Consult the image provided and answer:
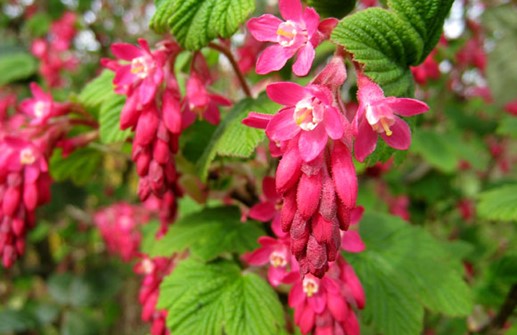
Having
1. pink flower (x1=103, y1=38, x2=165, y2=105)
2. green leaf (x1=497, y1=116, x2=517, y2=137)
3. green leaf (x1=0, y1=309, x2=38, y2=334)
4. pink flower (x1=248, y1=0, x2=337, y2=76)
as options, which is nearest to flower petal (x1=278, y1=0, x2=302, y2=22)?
pink flower (x1=248, y1=0, x2=337, y2=76)

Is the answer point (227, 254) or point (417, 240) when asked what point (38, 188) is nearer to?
point (227, 254)

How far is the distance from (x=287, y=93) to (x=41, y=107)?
95cm

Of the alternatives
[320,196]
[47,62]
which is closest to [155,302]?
[320,196]

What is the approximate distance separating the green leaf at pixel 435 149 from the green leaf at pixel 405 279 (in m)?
1.17

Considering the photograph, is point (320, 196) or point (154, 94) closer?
point (320, 196)

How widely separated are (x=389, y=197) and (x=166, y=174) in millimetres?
2224

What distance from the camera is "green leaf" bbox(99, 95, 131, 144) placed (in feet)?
4.33

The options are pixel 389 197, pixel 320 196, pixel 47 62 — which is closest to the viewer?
pixel 320 196

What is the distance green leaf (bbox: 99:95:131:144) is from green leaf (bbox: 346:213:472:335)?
2.44 feet

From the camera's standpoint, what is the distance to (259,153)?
4.86 ft

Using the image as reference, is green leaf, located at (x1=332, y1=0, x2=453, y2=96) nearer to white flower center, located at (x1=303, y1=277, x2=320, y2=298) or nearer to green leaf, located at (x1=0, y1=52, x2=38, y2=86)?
white flower center, located at (x1=303, y1=277, x2=320, y2=298)

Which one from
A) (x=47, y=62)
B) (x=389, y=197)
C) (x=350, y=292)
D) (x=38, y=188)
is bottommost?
(x=389, y=197)

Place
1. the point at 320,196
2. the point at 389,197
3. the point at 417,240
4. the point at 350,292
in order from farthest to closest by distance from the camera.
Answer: the point at 389,197, the point at 417,240, the point at 350,292, the point at 320,196

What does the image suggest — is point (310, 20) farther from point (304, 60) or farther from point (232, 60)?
point (232, 60)
